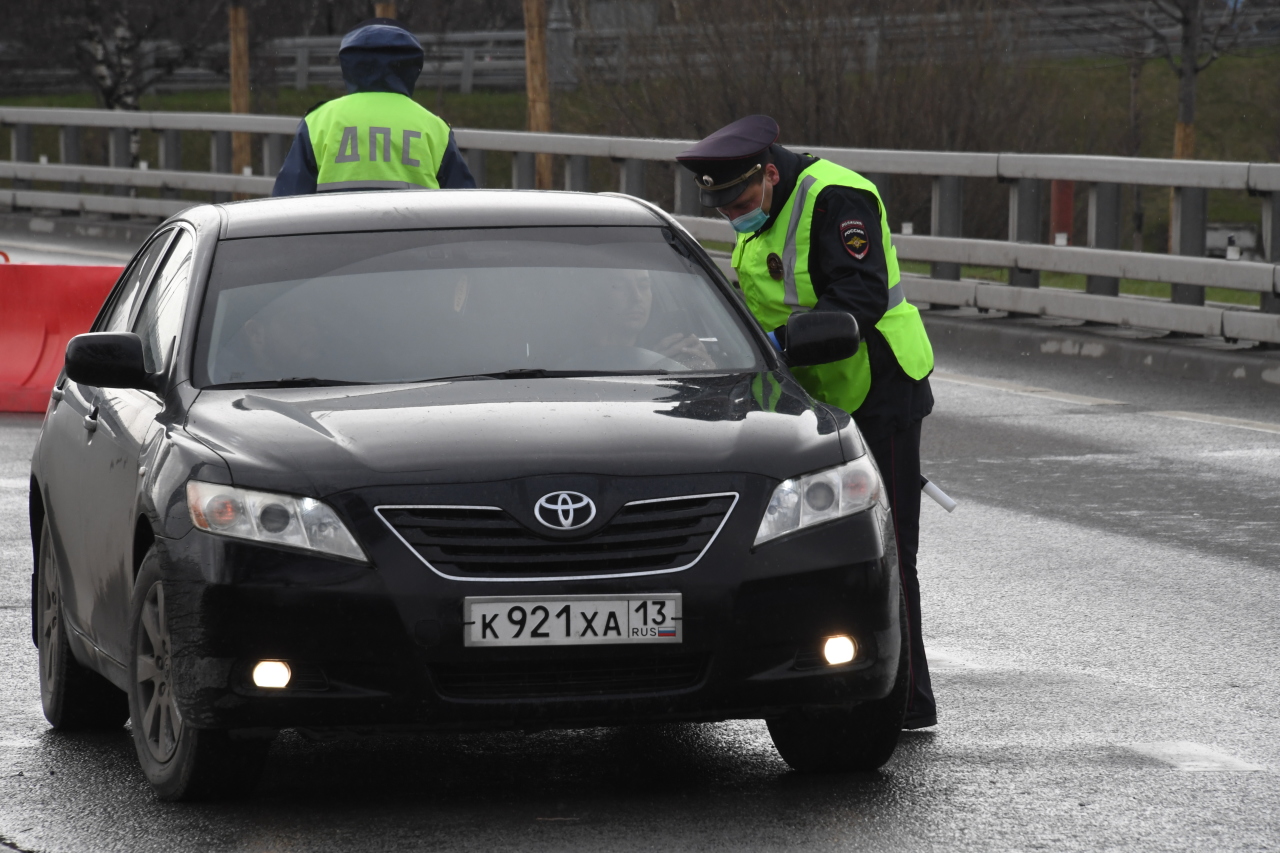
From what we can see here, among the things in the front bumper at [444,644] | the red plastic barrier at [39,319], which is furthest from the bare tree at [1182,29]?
the front bumper at [444,644]

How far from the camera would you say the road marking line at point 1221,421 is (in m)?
12.4

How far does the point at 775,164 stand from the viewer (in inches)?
253

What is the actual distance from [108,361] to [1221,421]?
A: 318 inches

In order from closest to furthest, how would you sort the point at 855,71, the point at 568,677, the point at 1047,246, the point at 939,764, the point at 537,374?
the point at 568,677, the point at 939,764, the point at 537,374, the point at 1047,246, the point at 855,71

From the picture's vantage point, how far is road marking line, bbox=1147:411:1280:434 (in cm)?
1244

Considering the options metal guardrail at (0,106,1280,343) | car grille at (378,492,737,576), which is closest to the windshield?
car grille at (378,492,737,576)

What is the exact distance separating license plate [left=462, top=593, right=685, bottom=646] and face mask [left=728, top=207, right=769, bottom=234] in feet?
5.27

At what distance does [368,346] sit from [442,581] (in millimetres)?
1124

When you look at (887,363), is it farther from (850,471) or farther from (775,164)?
(850,471)

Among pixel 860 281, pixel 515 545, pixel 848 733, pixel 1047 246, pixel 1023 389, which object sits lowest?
pixel 1023 389

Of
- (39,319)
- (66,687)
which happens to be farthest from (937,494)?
(39,319)

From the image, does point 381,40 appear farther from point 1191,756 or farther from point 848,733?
point 1191,756

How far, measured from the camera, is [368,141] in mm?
9141

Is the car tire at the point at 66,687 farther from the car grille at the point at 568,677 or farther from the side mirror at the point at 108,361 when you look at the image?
the car grille at the point at 568,677
